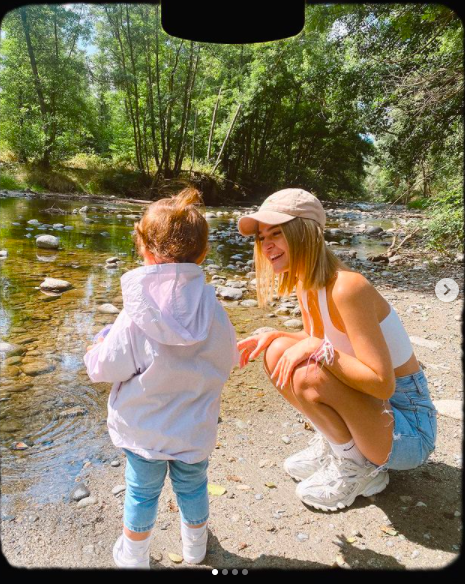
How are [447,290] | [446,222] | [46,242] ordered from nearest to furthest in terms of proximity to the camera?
[447,290], [446,222], [46,242]

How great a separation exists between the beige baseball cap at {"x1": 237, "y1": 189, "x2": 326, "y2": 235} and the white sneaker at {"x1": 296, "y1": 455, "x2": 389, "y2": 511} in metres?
0.71

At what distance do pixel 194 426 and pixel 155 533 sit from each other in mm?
423

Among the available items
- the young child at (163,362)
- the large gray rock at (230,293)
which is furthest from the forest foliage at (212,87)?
the large gray rock at (230,293)

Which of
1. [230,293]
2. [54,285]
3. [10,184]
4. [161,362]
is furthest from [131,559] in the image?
[10,184]

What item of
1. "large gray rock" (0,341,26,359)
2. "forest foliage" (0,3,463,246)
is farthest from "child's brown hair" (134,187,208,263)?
"large gray rock" (0,341,26,359)

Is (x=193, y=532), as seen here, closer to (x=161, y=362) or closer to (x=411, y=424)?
(x=161, y=362)

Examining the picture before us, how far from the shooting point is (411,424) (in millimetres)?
1309

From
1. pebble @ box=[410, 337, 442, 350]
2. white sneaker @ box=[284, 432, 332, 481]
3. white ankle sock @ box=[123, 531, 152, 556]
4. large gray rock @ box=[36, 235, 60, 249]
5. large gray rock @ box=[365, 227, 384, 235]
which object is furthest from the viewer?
large gray rock @ box=[365, 227, 384, 235]

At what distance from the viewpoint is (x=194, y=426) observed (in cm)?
98

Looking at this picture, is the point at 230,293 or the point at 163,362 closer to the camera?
the point at 163,362

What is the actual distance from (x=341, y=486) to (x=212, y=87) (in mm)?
8141

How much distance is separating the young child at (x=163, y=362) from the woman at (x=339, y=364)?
0.29 meters

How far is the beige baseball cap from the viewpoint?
3.95 feet

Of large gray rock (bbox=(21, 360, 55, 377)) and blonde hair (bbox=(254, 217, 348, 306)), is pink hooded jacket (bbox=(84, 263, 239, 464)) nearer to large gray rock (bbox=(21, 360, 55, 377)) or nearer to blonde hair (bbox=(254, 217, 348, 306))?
blonde hair (bbox=(254, 217, 348, 306))
